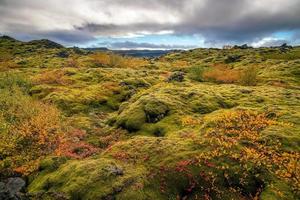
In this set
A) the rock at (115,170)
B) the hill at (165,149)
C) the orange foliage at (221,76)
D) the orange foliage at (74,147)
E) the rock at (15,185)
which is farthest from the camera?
the orange foliage at (221,76)

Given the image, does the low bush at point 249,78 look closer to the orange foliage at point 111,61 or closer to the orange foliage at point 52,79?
the orange foliage at point 52,79

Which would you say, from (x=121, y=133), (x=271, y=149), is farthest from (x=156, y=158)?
(x=121, y=133)

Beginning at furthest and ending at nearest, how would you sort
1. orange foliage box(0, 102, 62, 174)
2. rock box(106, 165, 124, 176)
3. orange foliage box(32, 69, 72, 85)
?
orange foliage box(32, 69, 72, 85)
orange foliage box(0, 102, 62, 174)
rock box(106, 165, 124, 176)

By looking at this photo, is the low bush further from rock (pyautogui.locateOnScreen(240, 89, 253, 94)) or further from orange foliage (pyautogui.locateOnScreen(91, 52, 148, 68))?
orange foliage (pyautogui.locateOnScreen(91, 52, 148, 68))

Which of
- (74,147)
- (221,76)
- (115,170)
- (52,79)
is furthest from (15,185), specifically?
(221,76)

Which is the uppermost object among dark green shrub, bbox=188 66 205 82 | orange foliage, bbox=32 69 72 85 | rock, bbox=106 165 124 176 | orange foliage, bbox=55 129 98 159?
rock, bbox=106 165 124 176

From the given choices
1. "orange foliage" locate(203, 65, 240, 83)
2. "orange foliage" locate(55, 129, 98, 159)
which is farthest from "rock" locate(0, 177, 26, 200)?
"orange foliage" locate(203, 65, 240, 83)


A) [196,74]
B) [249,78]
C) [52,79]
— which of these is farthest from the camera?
[52,79]

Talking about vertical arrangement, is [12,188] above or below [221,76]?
above

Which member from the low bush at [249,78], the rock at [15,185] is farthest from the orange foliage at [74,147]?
the low bush at [249,78]

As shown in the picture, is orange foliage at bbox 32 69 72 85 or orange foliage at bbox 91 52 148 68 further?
orange foliage at bbox 91 52 148 68

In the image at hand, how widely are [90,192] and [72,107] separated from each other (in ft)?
150

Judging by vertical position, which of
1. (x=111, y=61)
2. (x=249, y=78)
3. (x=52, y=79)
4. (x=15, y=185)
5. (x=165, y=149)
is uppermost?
(x=165, y=149)

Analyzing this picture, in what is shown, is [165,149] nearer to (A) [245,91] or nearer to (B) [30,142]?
(B) [30,142]
